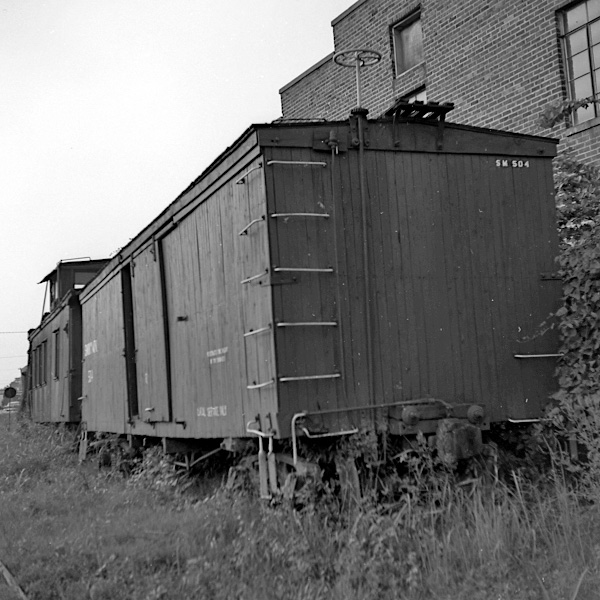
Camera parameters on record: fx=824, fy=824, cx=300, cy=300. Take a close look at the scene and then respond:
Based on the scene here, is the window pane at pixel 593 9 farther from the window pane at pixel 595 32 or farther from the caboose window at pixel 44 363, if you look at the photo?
the caboose window at pixel 44 363

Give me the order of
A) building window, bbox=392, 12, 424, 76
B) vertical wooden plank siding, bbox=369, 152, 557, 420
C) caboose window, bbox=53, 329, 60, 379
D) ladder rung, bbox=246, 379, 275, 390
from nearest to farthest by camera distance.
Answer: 1. ladder rung, bbox=246, 379, 275, 390
2. vertical wooden plank siding, bbox=369, 152, 557, 420
3. building window, bbox=392, 12, 424, 76
4. caboose window, bbox=53, 329, 60, 379

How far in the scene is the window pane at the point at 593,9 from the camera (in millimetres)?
12293

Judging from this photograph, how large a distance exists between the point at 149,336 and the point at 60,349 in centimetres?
800

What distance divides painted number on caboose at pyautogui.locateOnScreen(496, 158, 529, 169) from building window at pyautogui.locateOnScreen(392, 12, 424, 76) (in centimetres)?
848

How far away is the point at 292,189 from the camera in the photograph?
23.7 ft

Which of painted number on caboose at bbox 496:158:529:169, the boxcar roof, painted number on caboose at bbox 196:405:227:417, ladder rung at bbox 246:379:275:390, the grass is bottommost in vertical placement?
the grass

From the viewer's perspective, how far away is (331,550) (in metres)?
6.11

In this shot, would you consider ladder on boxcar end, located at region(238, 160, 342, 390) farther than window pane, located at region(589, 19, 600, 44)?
No

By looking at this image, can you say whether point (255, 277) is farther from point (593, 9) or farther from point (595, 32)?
point (593, 9)

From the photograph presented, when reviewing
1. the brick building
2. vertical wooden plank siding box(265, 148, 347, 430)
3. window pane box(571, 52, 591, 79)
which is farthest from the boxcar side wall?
window pane box(571, 52, 591, 79)

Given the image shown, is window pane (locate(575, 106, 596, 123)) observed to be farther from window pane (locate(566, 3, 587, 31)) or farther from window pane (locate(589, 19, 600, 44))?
window pane (locate(566, 3, 587, 31))

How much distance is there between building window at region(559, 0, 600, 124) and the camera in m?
12.3

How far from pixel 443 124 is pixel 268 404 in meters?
3.14

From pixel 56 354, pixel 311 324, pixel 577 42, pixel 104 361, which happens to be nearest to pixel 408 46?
pixel 577 42
